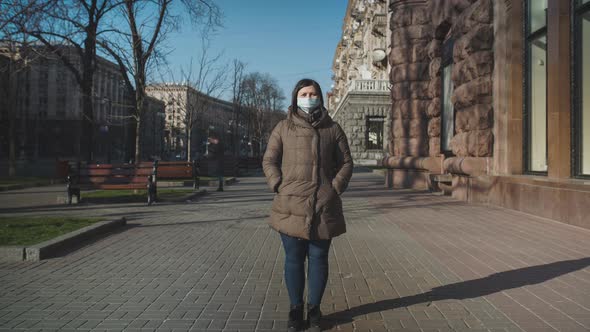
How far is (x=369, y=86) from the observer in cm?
4050

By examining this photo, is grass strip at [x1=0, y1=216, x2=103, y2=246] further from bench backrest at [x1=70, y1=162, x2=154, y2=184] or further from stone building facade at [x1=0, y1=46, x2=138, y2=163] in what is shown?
stone building facade at [x1=0, y1=46, x2=138, y2=163]

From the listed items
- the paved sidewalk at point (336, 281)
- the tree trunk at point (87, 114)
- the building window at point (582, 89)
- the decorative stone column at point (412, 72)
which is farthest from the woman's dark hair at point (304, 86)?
the tree trunk at point (87, 114)

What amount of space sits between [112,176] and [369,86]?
30190 mm

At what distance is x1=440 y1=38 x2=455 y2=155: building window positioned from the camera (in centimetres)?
1519

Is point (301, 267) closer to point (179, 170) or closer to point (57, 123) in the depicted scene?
point (179, 170)

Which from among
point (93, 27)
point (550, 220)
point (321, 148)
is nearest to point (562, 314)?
point (321, 148)

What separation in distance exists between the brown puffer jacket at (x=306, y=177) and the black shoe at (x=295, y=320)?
57cm

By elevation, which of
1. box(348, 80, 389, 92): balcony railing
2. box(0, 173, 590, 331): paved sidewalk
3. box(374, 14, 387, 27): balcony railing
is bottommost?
box(0, 173, 590, 331): paved sidewalk

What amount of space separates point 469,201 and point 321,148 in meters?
9.85

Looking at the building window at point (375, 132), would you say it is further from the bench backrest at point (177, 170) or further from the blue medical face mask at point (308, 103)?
the blue medical face mask at point (308, 103)

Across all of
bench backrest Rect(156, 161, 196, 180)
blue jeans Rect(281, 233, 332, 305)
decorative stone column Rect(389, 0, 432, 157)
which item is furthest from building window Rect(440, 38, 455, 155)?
blue jeans Rect(281, 233, 332, 305)

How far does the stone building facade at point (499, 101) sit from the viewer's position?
9.05 metres

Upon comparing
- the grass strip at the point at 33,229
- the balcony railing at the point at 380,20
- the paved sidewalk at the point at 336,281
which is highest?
the balcony railing at the point at 380,20

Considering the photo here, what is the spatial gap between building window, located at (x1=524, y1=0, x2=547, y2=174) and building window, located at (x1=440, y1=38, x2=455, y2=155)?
3997 mm
